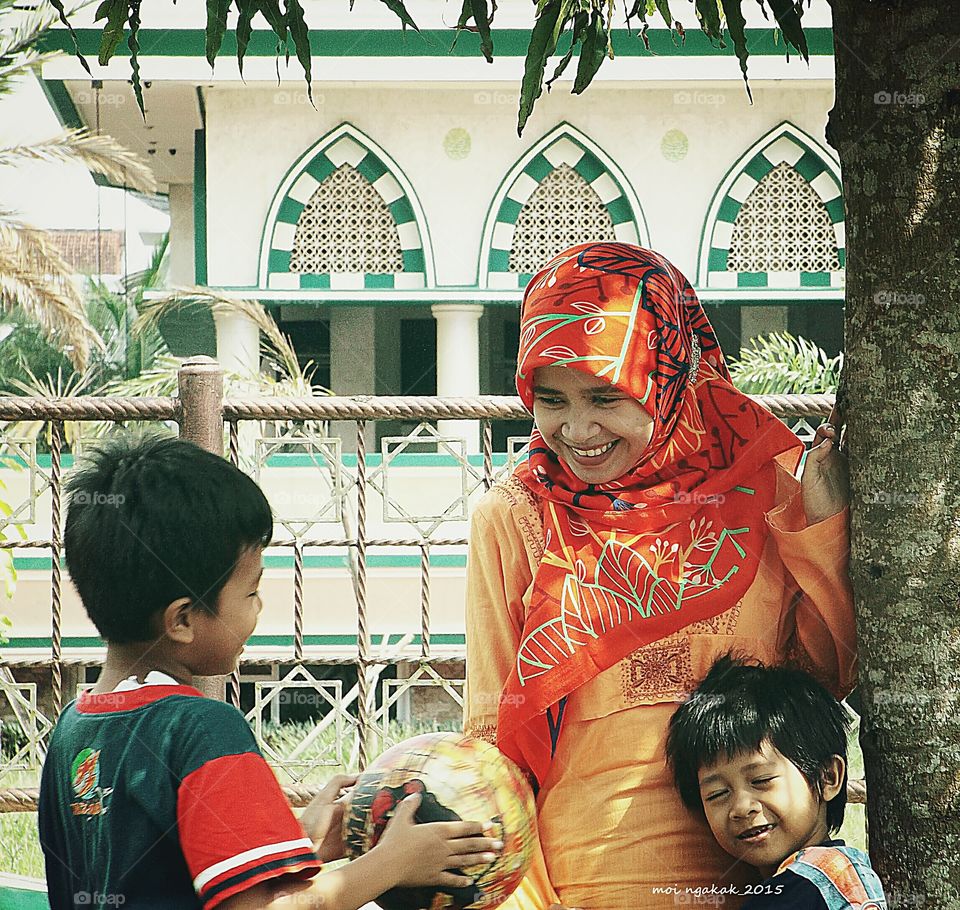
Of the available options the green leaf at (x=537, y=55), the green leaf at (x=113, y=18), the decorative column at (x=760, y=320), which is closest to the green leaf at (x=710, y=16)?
the green leaf at (x=537, y=55)

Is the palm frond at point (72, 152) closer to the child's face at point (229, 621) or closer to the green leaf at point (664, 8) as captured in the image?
the green leaf at point (664, 8)

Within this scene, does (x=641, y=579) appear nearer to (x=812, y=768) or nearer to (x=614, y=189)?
(x=812, y=768)

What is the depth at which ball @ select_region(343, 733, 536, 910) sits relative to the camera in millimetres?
1560

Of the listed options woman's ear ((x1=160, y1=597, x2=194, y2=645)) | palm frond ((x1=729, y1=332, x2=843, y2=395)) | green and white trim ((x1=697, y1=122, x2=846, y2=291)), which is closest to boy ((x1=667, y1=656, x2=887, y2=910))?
woman's ear ((x1=160, y1=597, x2=194, y2=645))

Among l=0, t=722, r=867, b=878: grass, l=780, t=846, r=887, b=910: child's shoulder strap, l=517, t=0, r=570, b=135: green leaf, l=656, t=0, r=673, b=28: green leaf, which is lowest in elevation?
l=0, t=722, r=867, b=878: grass

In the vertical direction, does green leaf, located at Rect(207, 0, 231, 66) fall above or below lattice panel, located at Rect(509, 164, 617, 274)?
below

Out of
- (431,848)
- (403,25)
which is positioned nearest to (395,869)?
(431,848)

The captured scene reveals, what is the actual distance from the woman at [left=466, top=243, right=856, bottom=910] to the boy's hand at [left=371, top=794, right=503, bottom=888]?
0.26 metres

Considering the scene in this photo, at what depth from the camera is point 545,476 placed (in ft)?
6.54

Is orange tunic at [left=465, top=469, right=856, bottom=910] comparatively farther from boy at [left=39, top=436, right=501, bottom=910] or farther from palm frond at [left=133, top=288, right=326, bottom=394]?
A: palm frond at [left=133, top=288, right=326, bottom=394]

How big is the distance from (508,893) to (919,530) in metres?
0.72

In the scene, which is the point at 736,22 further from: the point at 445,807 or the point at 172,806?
the point at 172,806

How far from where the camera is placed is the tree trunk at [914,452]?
5.53 ft

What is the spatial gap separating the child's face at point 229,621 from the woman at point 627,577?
0.50 metres
